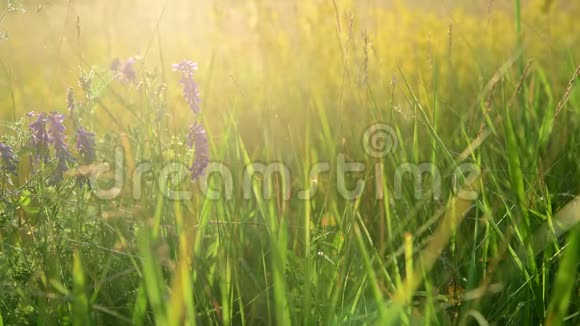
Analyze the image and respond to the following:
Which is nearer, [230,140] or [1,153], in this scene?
[1,153]

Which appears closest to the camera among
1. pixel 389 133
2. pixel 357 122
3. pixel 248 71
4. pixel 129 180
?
pixel 129 180

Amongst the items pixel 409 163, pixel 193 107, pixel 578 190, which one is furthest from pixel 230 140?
pixel 578 190

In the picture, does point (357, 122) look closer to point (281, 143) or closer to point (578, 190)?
point (281, 143)

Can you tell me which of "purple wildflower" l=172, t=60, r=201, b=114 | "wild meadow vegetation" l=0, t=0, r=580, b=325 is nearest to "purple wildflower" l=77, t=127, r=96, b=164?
"wild meadow vegetation" l=0, t=0, r=580, b=325

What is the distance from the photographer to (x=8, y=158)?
1285 mm

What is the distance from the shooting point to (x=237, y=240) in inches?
57.7

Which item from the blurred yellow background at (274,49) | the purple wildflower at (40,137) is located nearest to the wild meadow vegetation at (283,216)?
the purple wildflower at (40,137)

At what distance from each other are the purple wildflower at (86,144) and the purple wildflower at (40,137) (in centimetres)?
8

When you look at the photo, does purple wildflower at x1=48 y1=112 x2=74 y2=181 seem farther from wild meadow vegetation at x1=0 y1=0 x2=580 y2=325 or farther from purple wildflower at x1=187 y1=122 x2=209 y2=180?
purple wildflower at x1=187 y1=122 x2=209 y2=180

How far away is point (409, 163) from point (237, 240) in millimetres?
529

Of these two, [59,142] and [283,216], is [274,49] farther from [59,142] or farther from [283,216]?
[283,216]

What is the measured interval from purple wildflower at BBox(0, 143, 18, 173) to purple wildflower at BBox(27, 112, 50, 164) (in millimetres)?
62

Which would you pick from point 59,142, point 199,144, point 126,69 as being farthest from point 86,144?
point 126,69

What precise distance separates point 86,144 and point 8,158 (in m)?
0.18
